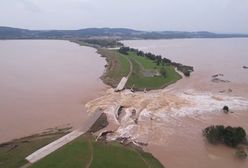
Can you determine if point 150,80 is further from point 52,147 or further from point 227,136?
point 52,147

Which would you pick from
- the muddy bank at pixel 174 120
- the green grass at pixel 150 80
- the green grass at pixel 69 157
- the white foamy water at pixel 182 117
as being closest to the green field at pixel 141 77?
the green grass at pixel 150 80

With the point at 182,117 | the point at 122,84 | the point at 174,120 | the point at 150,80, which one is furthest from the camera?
the point at 150,80

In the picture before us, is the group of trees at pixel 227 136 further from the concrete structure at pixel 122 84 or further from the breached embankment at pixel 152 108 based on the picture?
the concrete structure at pixel 122 84

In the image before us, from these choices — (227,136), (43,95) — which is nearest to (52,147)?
(227,136)

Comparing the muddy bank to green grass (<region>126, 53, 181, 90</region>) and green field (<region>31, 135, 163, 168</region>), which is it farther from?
green grass (<region>126, 53, 181, 90</region>)

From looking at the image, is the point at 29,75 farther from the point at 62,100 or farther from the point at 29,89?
the point at 62,100

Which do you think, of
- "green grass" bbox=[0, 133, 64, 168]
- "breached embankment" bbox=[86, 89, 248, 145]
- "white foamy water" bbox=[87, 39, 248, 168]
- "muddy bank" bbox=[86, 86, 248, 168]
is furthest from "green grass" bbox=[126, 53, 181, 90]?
"green grass" bbox=[0, 133, 64, 168]
